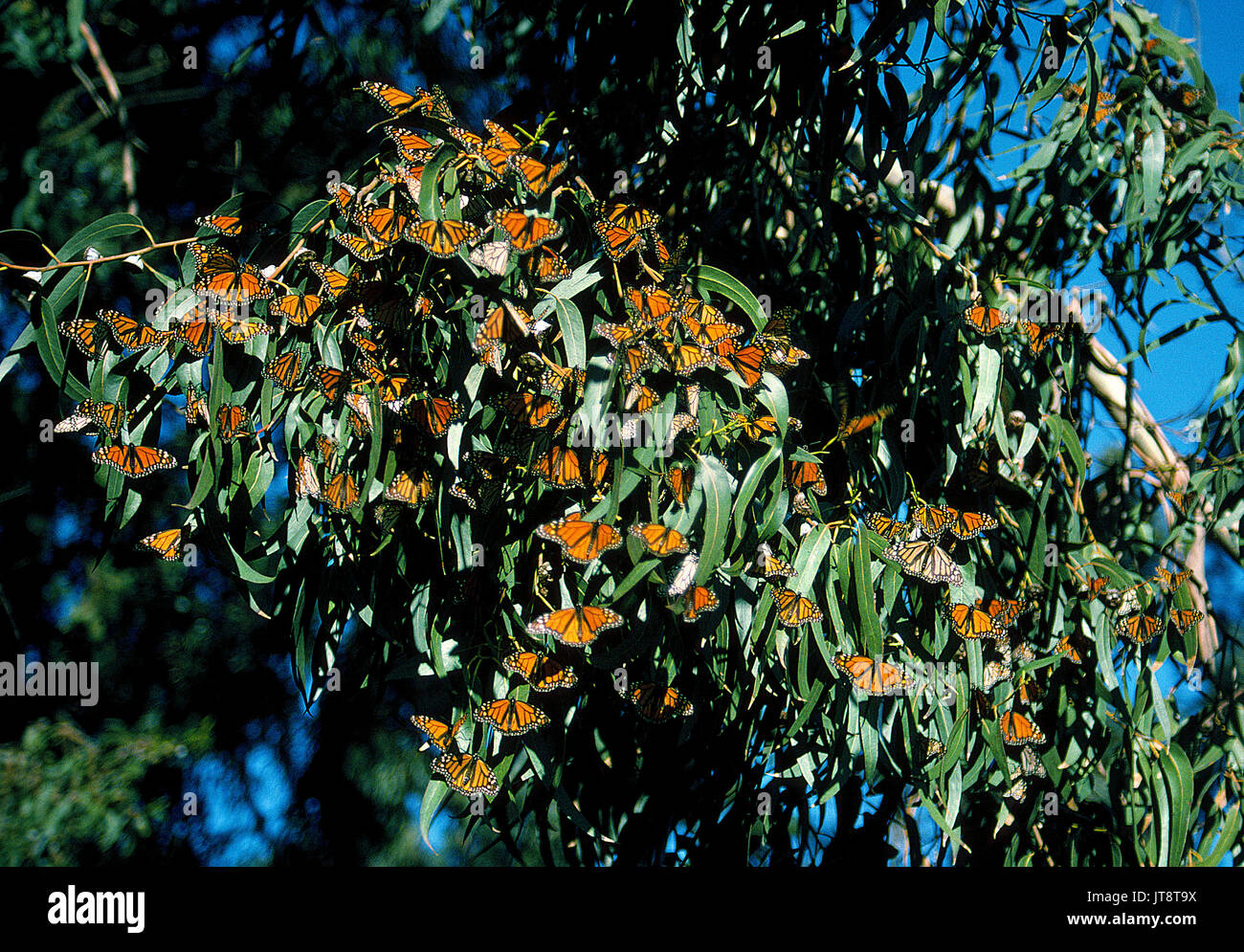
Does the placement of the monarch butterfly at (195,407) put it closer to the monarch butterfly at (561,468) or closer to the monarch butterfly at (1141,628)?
the monarch butterfly at (561,468)

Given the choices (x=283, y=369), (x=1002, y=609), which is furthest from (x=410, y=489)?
(x=1002, y=609)

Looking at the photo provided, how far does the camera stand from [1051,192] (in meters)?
1.27

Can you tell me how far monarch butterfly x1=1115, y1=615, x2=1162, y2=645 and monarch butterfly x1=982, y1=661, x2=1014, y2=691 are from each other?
0.19m

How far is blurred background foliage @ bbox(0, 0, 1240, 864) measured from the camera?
120cm

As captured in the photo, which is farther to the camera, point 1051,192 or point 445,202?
point 1051,192

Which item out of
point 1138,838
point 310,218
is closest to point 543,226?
point 310,218

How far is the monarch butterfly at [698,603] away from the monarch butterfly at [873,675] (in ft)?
0.52

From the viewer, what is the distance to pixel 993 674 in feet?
3.28

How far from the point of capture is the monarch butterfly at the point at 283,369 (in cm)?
91

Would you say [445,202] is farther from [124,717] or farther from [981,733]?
[124,717]

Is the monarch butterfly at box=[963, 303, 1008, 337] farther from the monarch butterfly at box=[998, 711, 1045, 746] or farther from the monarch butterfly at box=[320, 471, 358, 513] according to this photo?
the monarch butterfly at box=[320, 471, 358, 513]

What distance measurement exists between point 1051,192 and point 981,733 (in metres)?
0.73

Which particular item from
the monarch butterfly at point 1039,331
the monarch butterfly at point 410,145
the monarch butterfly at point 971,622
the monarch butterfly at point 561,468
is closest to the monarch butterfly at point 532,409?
the monarch butterfly at point 561,468
